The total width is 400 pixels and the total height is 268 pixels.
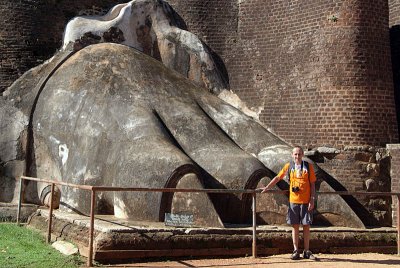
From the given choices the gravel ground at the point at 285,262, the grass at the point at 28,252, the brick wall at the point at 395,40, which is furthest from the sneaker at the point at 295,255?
the brick wall at the point at 395,40

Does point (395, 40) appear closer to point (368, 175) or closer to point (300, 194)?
point (368, 175)

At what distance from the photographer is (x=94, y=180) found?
1005 centimetres

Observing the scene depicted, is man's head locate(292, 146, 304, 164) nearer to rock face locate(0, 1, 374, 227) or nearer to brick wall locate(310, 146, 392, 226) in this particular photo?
rock face locate(0, 1, 374, 227)

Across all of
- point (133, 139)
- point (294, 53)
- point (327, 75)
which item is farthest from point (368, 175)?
point (133, 139)

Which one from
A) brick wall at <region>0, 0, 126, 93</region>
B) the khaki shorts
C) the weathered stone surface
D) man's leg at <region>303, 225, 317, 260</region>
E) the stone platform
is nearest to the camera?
the stone platform

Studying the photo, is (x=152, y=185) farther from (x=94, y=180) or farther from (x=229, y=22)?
(x=229, y=22)

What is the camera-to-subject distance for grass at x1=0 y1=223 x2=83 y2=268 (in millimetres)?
6816

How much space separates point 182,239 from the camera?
7.73 m

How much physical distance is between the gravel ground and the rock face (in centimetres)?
102

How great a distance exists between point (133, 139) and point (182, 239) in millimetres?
2738

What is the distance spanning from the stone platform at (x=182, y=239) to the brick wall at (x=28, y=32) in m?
4.86

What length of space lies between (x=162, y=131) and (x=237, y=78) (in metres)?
4.24

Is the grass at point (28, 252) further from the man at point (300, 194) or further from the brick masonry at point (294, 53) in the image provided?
the brick masonry at point (294, 53)

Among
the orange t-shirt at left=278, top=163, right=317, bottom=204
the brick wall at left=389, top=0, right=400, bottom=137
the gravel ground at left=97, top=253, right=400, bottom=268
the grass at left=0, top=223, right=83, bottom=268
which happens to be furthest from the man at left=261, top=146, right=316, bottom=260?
the brick wall at left=389, top=0, right=400, bottom=137
